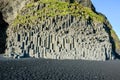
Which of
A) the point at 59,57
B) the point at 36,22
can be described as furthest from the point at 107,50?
the point at 36,22

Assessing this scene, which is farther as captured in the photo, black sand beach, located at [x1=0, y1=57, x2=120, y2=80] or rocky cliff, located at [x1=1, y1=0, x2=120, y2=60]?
rocky cliff, located at [x1=1, y1=0, x2=120, y2=60]

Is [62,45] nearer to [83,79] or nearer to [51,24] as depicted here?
[51,24]

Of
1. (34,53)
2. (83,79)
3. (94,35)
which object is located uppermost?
(94,35)

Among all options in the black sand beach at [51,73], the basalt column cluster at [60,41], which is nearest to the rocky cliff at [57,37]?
the basalt column cluster at [60,41]

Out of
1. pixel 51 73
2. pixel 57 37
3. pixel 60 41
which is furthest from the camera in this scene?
pixel 57 37

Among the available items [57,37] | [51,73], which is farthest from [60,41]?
[51,73]

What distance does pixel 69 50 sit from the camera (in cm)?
17875

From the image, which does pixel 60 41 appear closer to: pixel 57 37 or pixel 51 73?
pixel 57 37

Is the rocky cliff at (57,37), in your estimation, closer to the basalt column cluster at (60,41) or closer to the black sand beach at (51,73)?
the basalt column cluster at (60,41)

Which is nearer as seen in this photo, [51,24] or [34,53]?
[34,53]

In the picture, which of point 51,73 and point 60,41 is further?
point 60,41

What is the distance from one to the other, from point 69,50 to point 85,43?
12.7m

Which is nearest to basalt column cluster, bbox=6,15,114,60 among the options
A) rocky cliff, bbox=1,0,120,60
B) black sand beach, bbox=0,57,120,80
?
rocky cliff, bbox=1,0,120,60

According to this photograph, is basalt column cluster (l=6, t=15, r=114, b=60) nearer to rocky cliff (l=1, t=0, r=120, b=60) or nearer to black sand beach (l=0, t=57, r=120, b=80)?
rocky cliff (l=1, t=0, r=120, b=60)
